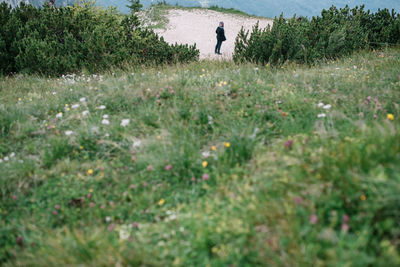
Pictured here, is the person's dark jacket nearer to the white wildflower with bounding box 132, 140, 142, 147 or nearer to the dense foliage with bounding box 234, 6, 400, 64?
the dense foliage with bounding box 234, 6, 400, 64

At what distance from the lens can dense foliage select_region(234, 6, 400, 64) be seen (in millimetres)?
8523

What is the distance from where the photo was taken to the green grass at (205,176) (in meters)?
2.05

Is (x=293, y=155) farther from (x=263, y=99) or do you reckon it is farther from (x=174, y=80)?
(x=174, y=80)

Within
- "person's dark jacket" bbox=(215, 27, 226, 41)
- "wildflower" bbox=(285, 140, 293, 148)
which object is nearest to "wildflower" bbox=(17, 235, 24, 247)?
"wildflower" bbox=(285, 140, 293, 148)

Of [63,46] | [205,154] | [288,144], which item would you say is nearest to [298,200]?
[288,144]

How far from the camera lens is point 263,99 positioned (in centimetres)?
448

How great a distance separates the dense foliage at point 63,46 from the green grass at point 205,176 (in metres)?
4.22

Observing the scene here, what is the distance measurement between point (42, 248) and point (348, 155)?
9.27ft

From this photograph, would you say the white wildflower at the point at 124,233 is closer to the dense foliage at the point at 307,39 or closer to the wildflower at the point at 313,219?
the wildflower at the point at 313,219

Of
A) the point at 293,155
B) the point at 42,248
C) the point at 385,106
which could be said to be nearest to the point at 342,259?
the point at 293,155

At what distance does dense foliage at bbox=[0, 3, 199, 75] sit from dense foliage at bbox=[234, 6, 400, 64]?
2799 mm

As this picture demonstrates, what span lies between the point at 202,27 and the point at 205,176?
2515cm

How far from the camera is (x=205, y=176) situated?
2961 mm

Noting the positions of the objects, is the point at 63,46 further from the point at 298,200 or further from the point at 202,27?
the point at 202,27
